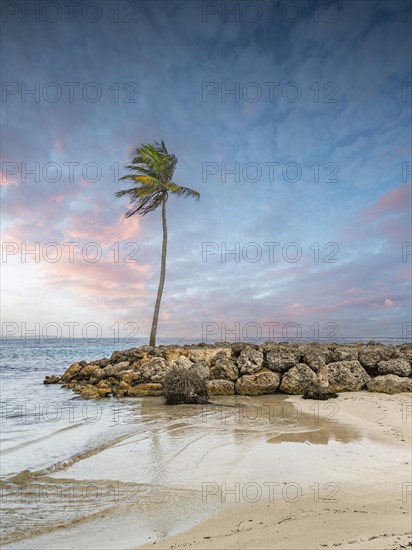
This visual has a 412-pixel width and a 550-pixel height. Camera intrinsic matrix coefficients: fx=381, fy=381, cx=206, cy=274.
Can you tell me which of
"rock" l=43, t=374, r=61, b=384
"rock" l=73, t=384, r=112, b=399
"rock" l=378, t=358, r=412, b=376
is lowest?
"rock" l=43, t=374, r=61, b=384

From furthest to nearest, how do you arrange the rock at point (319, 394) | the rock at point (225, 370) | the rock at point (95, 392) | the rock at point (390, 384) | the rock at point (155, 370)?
the rock at point (155, 370) → the rock at point (95, 392) → the rock at point (225, 370) → the rock at point (390, 384) → the rock at point (319, 394)

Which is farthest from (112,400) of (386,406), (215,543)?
(215,543)

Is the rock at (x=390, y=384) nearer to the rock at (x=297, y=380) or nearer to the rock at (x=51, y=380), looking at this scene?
the rock at (x=297, y=380)

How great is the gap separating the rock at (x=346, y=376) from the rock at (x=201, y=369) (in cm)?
398

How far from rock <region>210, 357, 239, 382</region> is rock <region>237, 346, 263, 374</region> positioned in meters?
0.24

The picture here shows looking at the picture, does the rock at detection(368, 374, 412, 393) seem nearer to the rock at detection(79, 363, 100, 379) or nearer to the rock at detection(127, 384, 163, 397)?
the rock at detection(127, 384, 163, 397)

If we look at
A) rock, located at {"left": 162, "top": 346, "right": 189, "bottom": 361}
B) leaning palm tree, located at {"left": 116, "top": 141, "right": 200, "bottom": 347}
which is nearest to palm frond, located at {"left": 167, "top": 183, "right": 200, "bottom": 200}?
leaning palm tree, located at {"left": 116, "top": 141, "right": 200, "bottom": 347}

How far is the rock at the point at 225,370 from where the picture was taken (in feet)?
41.7

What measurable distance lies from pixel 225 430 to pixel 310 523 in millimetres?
4149

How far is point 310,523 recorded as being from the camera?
334 cm

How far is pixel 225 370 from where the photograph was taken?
505 inches

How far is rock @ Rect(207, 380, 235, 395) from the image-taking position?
12.1 meters

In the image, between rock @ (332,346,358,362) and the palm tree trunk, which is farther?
the palm tree trunk

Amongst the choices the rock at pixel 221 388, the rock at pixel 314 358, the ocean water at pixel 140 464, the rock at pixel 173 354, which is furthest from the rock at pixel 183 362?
the rock at pixel 314 358
